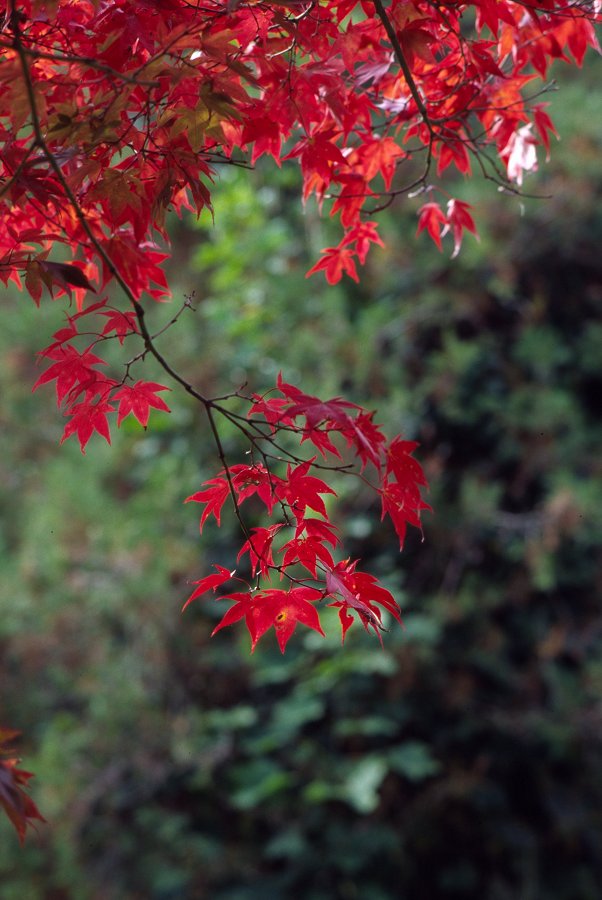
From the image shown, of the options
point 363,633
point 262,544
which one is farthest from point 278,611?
point 363,633

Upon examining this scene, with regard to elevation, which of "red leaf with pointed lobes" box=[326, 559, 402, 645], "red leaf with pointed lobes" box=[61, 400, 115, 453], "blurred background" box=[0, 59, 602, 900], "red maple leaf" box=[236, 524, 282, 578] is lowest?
"blurred background" box=[0, 59, 602, 900]

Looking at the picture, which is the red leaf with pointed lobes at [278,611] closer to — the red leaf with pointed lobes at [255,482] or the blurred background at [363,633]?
the red leaf with pointed lobes at [255,482]

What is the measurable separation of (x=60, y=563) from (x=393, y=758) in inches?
47.2

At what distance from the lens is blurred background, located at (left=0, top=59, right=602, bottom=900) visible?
2.46 meters

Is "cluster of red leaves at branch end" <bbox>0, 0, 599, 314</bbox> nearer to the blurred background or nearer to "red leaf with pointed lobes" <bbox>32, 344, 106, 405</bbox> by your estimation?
"red leaf with pointed lobes" <bbox>32, 344, 106, 405</bbox>

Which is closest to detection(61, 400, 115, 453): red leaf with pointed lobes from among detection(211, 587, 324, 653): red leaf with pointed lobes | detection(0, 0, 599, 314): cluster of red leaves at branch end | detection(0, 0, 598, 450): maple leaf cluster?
detection(0, 0, 598, 450): maple leaf cluster

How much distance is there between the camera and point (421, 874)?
2.48 m

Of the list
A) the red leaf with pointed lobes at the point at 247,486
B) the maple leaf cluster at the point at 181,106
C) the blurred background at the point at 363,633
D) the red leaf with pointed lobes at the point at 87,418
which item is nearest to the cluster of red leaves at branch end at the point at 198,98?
the maple leaf cluster at the point at 181,106

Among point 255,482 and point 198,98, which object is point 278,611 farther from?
point 198,98

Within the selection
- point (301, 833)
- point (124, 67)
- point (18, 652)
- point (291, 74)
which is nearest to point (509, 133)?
point (291, 74)

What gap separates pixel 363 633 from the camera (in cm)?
253

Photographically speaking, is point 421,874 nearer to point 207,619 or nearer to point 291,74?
point 207,619

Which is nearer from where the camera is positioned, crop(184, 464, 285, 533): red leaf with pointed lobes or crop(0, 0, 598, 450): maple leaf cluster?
crop(0, 0, 598, 450): maple leaf cluster

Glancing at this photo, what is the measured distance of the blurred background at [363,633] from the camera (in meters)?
2.46
